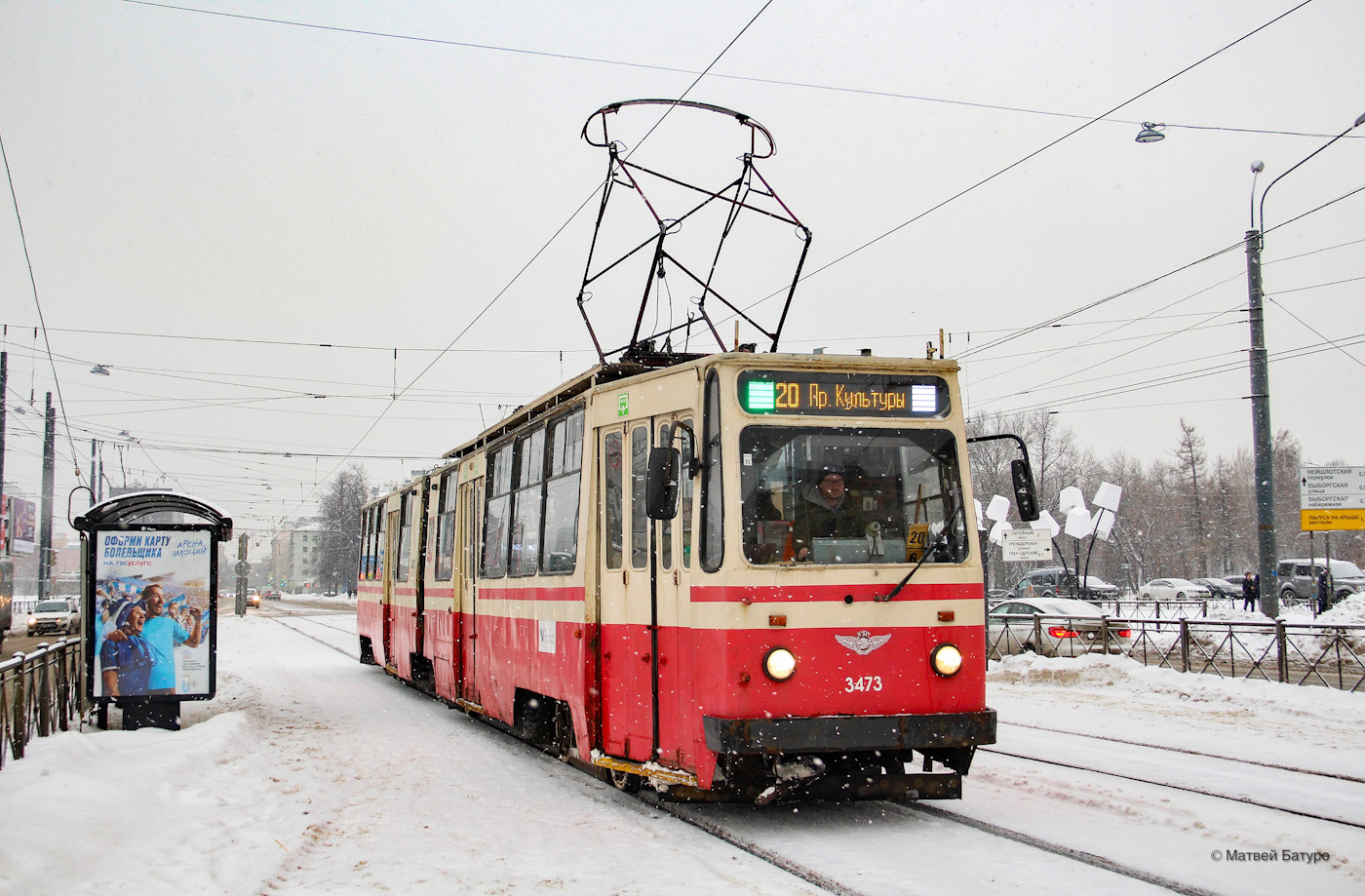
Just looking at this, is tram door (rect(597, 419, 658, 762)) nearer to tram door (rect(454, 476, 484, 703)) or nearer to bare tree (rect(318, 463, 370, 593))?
tram door (rect(454, 476, 484, 703))

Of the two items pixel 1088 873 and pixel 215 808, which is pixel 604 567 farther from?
pixel 1088 873

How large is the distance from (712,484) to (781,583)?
0.80 meters

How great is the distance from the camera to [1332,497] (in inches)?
922

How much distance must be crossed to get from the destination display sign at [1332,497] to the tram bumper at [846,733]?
19.7m

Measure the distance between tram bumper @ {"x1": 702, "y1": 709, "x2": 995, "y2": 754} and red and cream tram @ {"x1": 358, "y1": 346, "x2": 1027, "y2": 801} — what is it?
1 cm

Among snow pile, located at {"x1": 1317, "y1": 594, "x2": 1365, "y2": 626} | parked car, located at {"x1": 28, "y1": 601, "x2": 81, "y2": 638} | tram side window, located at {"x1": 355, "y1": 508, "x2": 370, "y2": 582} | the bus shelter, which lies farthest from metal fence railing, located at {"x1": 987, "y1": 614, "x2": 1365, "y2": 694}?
parked car, located at {"x1": 28, "y1": 601, "x2": 81, "y2": 638}

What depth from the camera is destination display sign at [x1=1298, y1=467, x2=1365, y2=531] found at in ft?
76.1

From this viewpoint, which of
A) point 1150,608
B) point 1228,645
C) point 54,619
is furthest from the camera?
point 1150,608

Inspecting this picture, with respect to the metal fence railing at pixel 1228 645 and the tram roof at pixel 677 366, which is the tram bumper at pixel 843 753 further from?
the metal fence railing at pixel 1228 645

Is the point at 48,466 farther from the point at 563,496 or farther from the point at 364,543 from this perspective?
the point at 563,496

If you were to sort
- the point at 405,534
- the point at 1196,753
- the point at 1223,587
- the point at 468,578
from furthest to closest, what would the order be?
the point at 1223,587 < the point at 405,534 < the point at 468,578 < the point at 1196,753

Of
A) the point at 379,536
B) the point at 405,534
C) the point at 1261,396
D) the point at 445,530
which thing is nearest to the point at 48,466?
the point at 379,536

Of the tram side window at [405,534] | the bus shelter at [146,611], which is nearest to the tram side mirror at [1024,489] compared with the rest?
the bus shelter at [146,611]

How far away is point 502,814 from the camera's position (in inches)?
306
